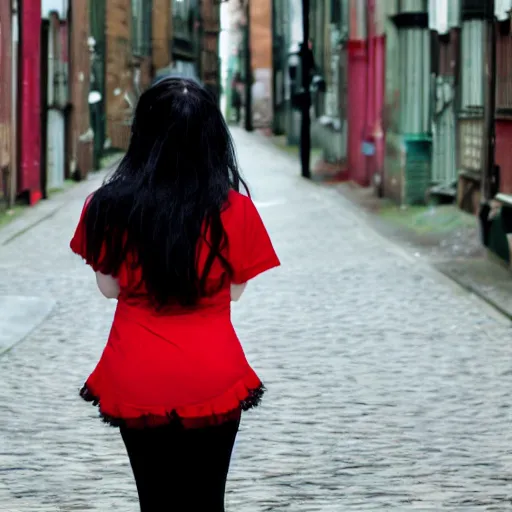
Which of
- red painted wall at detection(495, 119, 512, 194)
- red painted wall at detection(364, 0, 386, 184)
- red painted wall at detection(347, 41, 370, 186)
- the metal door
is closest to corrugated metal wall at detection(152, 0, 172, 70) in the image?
red painted wall at detection(347, 41, 370, 186)

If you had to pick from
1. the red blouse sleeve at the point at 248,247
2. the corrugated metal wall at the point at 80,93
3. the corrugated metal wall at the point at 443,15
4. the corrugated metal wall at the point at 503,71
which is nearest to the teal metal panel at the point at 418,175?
the corrugated metal wall at the point at 443,15

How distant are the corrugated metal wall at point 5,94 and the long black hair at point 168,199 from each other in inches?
694

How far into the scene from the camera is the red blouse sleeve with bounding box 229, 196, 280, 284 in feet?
11.8

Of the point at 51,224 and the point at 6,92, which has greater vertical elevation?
the point at 6,92

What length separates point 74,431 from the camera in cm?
703

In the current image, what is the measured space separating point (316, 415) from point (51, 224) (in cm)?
1251

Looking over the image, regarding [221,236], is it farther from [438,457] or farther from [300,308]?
[300,308]

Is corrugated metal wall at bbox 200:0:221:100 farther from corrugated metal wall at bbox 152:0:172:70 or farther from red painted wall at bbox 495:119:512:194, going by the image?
red painted wall at bbox 495:119:512:194

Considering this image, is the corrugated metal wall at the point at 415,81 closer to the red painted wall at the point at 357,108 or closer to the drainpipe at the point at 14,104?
the red painted wall at the point at 357,108

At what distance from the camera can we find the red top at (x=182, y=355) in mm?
3521

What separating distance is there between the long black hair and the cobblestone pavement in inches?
85.6

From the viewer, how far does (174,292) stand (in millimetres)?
3529

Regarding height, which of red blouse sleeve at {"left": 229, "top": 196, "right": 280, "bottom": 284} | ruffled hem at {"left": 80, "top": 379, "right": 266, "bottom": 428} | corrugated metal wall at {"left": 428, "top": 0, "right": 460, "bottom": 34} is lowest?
ruffled hem at {"left": 80, "top": 379, "right": 266, "bottom": 428}

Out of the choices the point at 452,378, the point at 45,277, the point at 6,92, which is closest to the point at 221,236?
the point at 452,378
